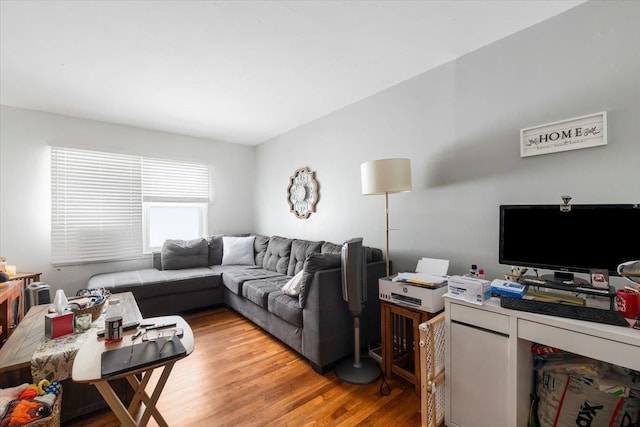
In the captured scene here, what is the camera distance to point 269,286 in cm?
285

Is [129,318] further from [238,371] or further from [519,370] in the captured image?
[519,370]

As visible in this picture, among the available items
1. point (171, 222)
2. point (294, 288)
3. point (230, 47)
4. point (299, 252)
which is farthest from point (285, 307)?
point (171, 222)

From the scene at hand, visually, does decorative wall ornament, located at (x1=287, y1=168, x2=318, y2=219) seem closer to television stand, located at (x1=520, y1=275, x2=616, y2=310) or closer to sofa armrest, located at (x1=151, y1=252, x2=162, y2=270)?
sofa armrest, located at (x1=151, y1=252, x2=162, y2=270)

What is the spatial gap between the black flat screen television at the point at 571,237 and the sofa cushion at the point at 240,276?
8.29ft

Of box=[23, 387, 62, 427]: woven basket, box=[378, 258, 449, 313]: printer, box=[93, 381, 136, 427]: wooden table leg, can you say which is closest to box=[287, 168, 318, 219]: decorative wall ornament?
box=[378, 258, 449, 313]: printer

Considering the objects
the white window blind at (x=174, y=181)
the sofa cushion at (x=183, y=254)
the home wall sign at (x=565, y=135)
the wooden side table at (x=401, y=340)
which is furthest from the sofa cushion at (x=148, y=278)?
the home wall sign at (x=565, y=135)

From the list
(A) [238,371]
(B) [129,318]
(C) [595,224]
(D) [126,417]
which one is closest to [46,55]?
(B) [129,318]

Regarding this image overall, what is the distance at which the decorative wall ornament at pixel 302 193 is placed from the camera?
11.7 ft

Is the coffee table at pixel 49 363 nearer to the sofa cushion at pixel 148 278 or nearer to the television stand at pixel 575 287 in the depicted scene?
the sofa cushion at pixel 148 278

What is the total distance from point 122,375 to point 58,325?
3.02ft

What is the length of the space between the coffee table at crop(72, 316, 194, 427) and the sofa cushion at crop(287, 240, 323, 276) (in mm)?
1581

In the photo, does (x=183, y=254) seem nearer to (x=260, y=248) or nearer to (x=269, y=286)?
(x=260, y=248)

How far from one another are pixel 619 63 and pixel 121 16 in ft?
9.68

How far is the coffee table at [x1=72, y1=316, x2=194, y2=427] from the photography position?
1.18 m
